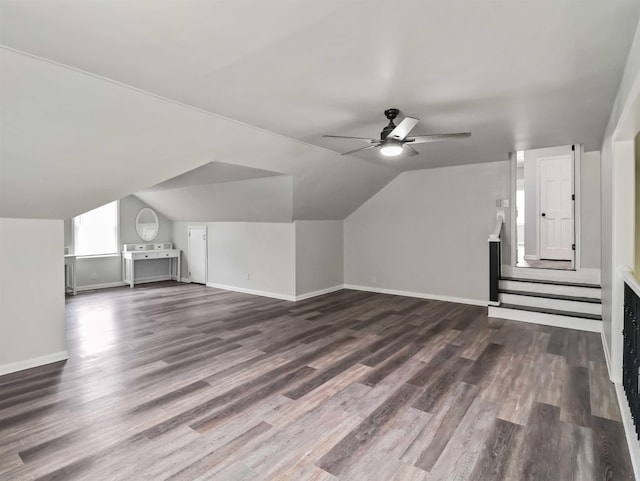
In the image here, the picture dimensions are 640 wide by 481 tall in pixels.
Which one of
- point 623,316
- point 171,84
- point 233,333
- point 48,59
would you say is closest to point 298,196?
point 233,333

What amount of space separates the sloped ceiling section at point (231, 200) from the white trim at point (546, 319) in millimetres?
3653

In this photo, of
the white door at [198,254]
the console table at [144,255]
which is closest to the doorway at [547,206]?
the white door at [198,254]

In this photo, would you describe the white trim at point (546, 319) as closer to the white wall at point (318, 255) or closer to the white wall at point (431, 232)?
the white wall at point (431, 232)

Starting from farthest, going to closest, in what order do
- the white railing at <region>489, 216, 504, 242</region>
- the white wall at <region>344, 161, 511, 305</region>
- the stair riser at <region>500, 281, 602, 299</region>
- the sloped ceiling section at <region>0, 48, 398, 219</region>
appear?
the white wall at <region>344, 161, 511, 305</region> < the white railing at <region>489, 216, 504, 242</region> < the stair riser at <region>500, 281, 602, 299</region> < the sloped ceiling section at <region>0, 48, 398, 219</region>

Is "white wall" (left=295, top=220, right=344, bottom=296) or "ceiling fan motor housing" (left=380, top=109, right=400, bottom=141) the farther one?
"white wall" (left=295, top=220, right=344, bottom=296)

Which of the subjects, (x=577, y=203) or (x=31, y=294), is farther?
(x=577, y=203)

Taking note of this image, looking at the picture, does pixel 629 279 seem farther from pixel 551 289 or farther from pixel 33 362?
pixel 33 362

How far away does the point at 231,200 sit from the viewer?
6484 mm

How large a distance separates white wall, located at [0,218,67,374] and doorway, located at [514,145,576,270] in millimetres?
7611

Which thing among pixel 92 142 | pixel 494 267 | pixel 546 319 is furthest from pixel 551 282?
pixel 92 142

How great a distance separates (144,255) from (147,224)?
2.87 ft

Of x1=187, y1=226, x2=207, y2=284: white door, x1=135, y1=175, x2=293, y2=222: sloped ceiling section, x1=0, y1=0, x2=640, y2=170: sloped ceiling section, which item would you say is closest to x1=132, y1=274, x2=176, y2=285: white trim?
x1=187, y1=226, x2=207, y2=284: white door

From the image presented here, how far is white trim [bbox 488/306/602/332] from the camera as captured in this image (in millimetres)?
4668

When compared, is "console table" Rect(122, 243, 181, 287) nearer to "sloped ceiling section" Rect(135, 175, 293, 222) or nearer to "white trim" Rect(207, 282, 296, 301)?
"sloped ceiling section" Rect(135, 175, 293, 222)
